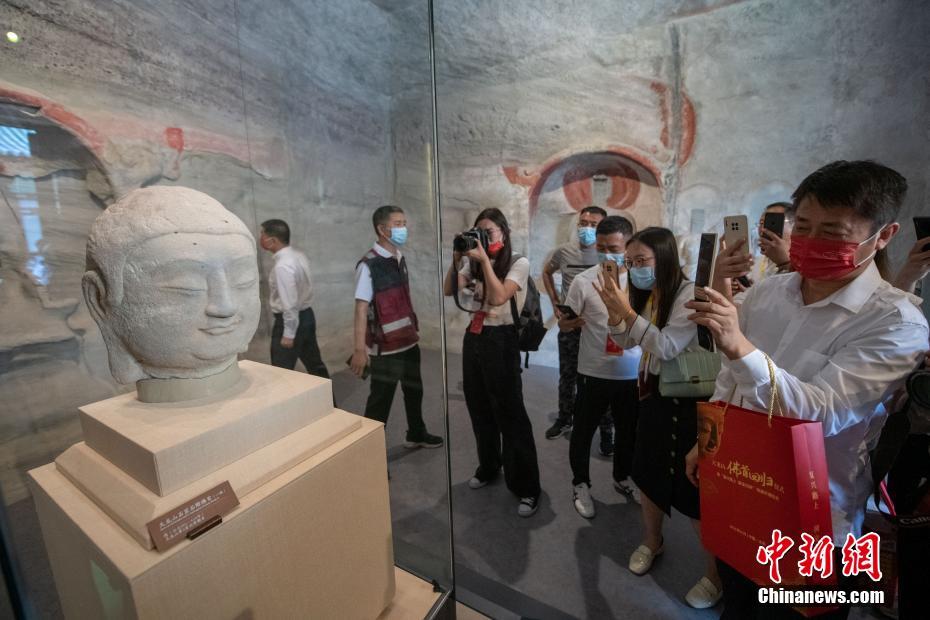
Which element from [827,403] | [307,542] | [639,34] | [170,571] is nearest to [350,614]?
[307,542]

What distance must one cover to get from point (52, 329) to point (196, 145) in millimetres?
1317

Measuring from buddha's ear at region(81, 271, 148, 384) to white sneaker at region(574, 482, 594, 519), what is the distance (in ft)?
7.31

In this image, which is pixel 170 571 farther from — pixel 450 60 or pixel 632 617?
pixel 450 60

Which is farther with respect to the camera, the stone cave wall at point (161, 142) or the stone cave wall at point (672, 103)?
the stone cave wall at point (672, 103)

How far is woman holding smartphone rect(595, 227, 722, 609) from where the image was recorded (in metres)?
1.64

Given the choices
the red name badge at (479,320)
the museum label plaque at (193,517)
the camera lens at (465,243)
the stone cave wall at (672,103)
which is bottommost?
the museum label plaque at (193,517)

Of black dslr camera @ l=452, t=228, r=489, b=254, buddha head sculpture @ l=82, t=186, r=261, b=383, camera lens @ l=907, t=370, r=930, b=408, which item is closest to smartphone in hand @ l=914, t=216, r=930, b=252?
camera lens @ l=907, t=370, r=930, b=408

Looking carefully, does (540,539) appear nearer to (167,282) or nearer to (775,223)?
(775,223)

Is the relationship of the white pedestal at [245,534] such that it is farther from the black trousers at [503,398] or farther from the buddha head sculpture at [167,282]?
the black trousers at [503,398]

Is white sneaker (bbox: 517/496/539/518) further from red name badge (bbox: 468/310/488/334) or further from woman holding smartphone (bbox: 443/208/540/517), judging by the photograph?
red name badge (bbox: 468/310/488/334)

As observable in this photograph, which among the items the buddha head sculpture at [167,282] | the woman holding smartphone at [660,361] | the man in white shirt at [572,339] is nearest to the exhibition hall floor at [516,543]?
the woman holding smartphone at [660,361]

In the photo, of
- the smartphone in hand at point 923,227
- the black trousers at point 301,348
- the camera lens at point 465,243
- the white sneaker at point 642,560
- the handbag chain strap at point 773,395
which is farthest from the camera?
the black trousers at point 301,348

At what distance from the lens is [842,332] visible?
3.42ft

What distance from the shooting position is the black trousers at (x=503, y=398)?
221 centimetres
